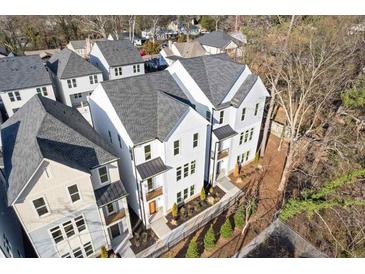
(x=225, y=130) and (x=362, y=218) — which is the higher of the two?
(x=225, y=130)

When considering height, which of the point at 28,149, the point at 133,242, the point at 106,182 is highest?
the point at 28,149

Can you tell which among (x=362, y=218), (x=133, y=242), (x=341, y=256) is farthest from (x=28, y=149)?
(x=362, y=218)

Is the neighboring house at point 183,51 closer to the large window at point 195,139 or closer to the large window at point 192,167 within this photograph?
the large window at point 195,139

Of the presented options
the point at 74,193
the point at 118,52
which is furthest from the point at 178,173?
the point at 118,52

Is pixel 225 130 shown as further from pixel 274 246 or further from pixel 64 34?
pixel 64 34

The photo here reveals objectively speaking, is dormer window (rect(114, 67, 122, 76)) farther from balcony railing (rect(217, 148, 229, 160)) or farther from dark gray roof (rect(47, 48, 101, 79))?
balcony railing (rect(217, 148, 229, 160))

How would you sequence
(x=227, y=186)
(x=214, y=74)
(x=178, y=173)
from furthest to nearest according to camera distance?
(x=227, y=186)
(x=214, y=74)
(x=178, y=173)

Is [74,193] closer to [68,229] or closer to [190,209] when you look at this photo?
[68,229]

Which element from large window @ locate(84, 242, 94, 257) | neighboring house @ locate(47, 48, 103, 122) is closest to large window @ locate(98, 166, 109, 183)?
large window @ locate(84, 242, 94, 257)
